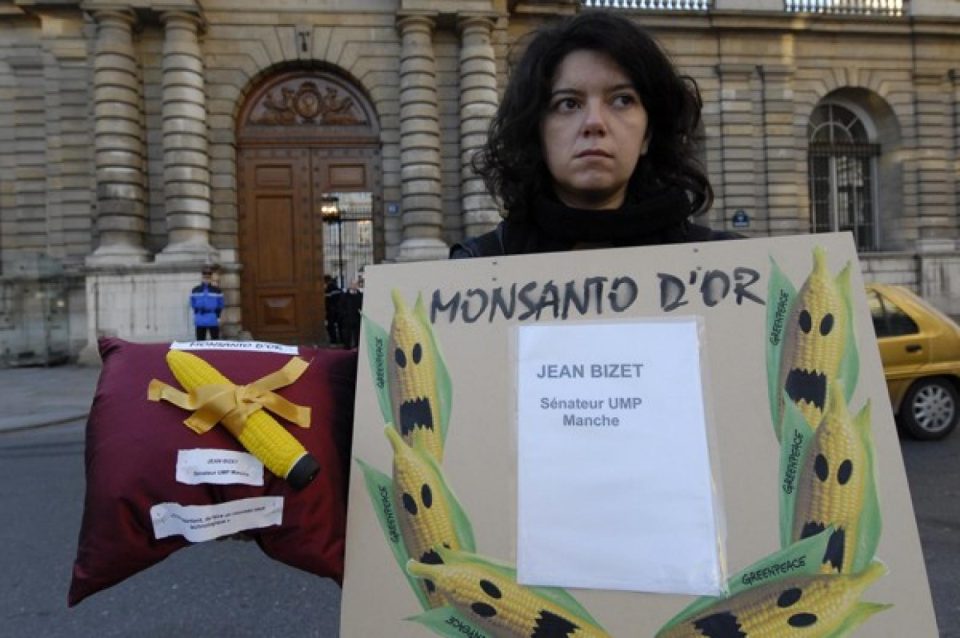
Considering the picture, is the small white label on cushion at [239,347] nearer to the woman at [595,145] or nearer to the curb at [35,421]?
Result: the woman at [595,145]

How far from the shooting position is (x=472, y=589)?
52.0 inches

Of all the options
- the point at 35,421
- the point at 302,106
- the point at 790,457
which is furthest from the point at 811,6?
the point at 790,457

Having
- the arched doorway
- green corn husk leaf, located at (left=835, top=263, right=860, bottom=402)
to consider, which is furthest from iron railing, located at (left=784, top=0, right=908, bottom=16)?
green corn husk leaf, located at (left=835, top=263, right=860, bottom=402)

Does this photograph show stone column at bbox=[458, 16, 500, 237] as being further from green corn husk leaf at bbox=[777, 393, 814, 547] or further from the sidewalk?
green corn husk leaf at bbox=[777, 393, 814, 547]

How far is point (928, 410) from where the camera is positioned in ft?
24.3

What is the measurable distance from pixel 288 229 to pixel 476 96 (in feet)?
18.0

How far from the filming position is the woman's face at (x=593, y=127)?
1635 millimetres

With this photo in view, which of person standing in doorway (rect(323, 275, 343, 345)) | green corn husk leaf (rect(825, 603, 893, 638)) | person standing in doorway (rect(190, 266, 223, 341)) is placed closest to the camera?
green corn husk leaf (rect(825, 603, 893, 638))

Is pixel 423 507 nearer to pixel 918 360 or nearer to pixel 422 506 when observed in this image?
pixel 422 506

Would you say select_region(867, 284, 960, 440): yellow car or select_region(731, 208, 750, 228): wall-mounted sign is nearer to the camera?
select_region(867, 284, 960, 440): yellow car

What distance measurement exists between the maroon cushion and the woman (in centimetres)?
61

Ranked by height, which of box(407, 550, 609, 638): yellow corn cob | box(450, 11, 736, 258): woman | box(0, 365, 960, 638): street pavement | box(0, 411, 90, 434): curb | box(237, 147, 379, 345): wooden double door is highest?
box(237, 147, 379, 345): wooden double door

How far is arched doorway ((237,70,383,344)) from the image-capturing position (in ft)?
57.7

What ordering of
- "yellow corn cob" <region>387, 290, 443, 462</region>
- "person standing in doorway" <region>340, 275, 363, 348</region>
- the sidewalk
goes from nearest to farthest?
"yellow corn cob" <region>387, 290, 443, 462</region>
the sidewalk
"person standing in doorway" <region>340, 275, 363, 348</region>
